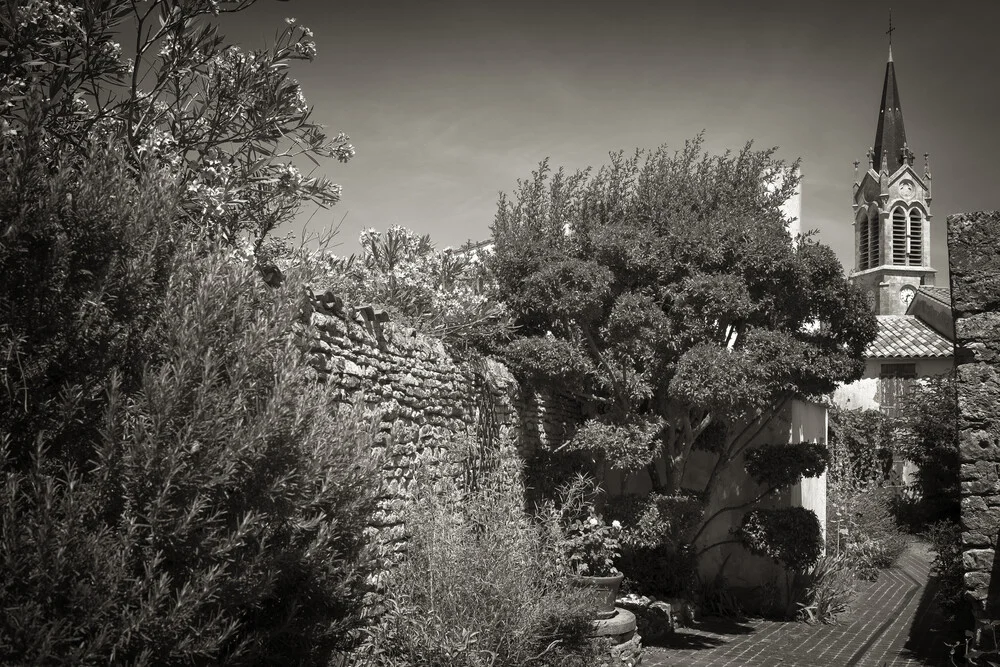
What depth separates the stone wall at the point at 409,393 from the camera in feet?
20.0

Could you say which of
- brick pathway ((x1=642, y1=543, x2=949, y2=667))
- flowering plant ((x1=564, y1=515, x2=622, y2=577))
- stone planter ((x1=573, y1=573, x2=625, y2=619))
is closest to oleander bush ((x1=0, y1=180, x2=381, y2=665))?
stone planter ((x1=573, y1=573, x2=625, y2=619))

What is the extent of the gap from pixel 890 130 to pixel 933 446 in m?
36.7

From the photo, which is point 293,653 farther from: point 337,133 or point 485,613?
point 337,133

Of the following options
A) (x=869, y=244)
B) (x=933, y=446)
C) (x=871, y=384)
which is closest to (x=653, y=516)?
(x=933, y=446)

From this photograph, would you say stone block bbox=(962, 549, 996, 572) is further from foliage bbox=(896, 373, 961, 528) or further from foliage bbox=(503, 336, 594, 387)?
foliage bbox=(896, 373, 961, 528)

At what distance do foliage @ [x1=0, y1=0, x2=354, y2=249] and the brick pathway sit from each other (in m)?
6.30

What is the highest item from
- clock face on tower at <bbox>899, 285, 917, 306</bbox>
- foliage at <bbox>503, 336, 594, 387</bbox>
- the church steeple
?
the church steeple

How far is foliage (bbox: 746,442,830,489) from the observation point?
33.9 feet

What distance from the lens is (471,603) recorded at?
238 inches

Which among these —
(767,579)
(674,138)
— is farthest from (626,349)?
(767,579)

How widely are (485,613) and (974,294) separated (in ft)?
13.6

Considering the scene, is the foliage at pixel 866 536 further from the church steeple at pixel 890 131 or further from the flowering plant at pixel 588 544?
the church steeple at pixel 890 131

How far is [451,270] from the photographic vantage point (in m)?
10.2

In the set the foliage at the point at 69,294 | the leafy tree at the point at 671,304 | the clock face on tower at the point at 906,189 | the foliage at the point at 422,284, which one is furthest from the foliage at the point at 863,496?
the clock face on tower at the point at 906,189
